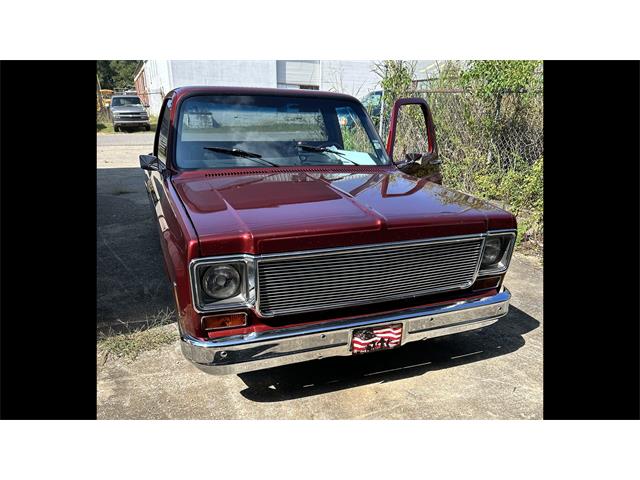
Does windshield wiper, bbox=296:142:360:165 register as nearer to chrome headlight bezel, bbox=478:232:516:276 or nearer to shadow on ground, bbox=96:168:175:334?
chrome headlight bezel, bbox=478:232:516:276

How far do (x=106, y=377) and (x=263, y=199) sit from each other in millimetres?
1564

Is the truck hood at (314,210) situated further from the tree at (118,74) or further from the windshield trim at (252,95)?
the tree at (118,74)

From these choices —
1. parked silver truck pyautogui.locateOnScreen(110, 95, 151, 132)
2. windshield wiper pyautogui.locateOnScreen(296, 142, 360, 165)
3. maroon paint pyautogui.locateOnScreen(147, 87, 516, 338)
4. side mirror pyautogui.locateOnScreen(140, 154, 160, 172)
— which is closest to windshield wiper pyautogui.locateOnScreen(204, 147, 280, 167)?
maroon paint pyautogui.locateOnScreen(147, 87, 516, 338)

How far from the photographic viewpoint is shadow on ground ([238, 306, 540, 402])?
2881 mm

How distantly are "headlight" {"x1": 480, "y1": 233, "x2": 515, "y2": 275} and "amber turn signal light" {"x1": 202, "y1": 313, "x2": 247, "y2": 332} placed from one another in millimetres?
1496

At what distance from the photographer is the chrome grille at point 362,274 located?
2.29m

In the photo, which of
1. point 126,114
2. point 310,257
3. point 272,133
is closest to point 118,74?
point 126,114

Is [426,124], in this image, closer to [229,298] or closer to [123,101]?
[229,298]

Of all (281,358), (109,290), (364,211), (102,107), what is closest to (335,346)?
(281,358)

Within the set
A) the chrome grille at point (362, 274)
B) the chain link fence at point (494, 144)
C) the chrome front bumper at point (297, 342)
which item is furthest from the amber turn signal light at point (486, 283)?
the chain link fence at point (494, 144)

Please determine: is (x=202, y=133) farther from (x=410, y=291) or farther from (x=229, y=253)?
(x=410, y=291)

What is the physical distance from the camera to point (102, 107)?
26531mm

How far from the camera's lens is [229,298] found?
2.30 meters

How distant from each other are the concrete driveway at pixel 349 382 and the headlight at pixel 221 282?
2.69ft
